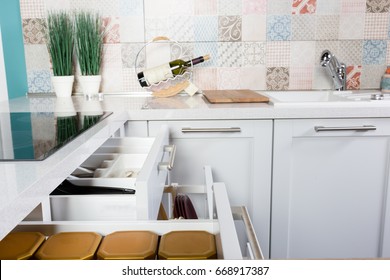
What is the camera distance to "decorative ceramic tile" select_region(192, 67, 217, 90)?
2240 millimetres

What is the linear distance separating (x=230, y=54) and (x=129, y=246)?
1.67 meters

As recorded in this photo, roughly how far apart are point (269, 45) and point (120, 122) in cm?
110

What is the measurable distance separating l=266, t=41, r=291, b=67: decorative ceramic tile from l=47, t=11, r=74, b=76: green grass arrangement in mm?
1085

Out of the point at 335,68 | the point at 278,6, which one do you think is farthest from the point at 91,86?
the point at 335,68

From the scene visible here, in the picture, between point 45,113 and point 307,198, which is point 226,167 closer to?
point 307,198

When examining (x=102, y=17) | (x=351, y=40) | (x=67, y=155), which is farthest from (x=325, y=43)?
(x=67, y=155)

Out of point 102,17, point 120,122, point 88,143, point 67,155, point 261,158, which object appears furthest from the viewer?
point 102,17

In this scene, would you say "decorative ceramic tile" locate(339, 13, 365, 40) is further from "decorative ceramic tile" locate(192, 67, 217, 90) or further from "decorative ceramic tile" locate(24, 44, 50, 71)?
"decorative ceramic tile" locate(24, 44, 50, 71)

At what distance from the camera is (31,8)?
219 centimetres

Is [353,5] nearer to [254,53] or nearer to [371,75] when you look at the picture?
[371,75]

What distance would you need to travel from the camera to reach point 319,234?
1.78 metres

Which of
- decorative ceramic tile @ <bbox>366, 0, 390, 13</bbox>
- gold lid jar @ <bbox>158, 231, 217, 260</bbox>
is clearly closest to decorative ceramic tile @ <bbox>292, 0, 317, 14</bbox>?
decorative ceramic tile @ <bbox>366, 0, 390, 13</bbox>

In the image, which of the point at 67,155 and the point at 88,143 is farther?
the point at 88,143

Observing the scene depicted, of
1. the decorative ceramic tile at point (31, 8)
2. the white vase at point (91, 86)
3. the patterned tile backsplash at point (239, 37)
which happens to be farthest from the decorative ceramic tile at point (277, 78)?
the decorative ceramic tile at point (31, 8)
